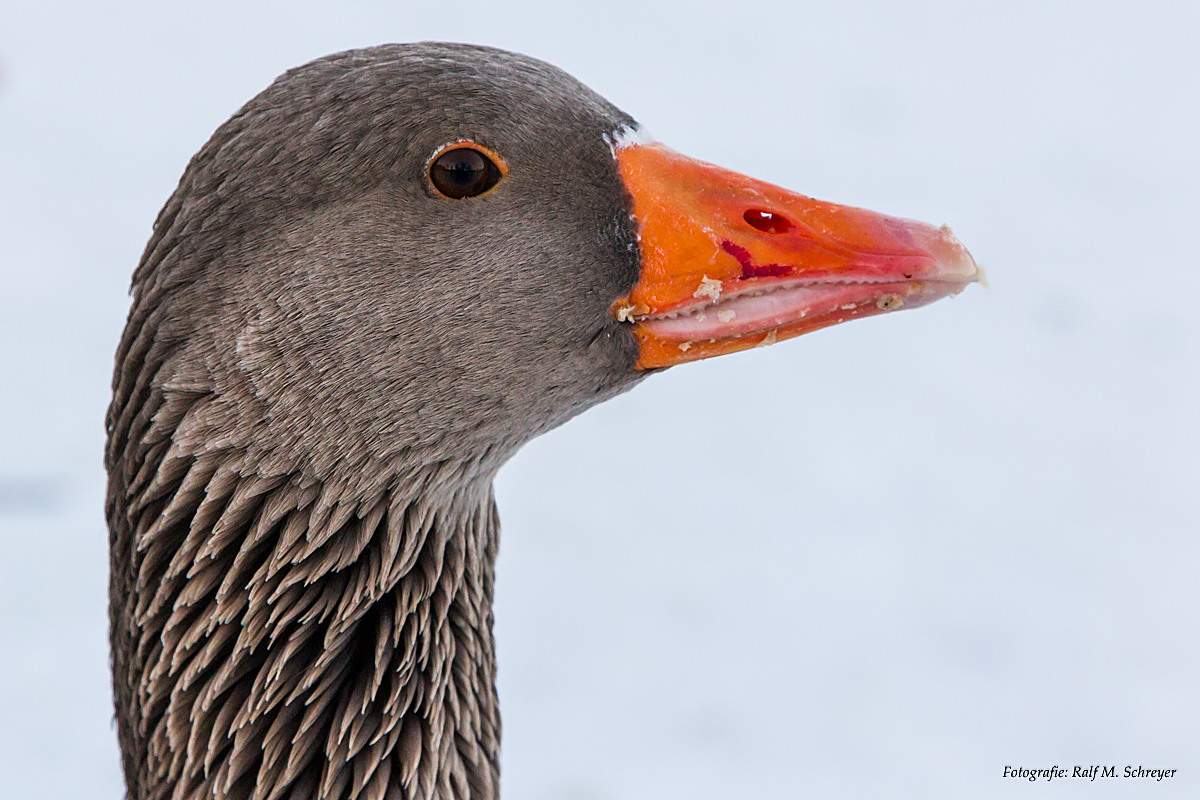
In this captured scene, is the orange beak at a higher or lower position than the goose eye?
lower

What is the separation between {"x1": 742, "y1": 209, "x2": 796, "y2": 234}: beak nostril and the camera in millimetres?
2084

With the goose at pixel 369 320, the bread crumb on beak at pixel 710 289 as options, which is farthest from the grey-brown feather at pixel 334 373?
the bread crumb on beak at pixel 710 289

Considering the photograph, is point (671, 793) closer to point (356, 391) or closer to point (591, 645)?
point (591, 645)

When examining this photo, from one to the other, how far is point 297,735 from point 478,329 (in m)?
0.80

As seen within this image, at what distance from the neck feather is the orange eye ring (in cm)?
48

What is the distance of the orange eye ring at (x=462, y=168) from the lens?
205 centimetres

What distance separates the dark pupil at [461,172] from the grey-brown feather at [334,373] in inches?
0.8

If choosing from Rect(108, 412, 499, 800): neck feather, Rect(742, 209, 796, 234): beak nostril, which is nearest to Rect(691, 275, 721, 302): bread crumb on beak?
Rect(742, 209, 796, 234): beak nostril

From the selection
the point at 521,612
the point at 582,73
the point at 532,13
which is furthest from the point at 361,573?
the point at 532,13

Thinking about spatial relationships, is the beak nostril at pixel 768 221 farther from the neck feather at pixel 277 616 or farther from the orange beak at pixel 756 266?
the neck feather at pixel 277 616

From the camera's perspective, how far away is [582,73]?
6.83m

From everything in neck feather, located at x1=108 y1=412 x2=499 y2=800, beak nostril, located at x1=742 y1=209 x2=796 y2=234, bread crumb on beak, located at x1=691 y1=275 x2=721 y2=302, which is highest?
beak nostril, located at x1=742 y1=209 x2=796 y2=234

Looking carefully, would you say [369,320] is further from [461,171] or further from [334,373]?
[461,171]

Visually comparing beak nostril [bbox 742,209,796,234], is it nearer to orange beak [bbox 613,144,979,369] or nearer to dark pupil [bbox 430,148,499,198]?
orange beak [bbox 613,144,979,369]
